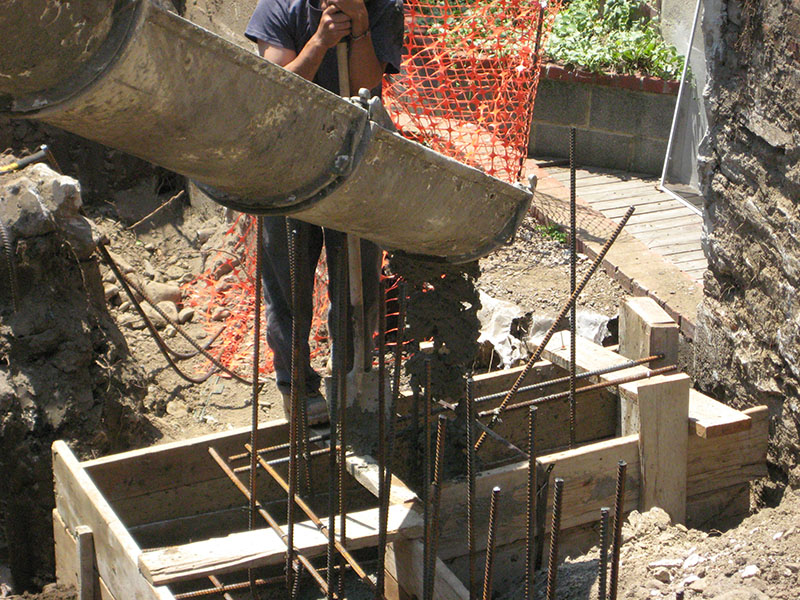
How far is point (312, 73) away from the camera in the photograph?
3.92m

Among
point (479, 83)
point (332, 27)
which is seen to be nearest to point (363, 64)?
point (332, 27)

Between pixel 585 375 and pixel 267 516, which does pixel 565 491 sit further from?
pixel 267 516

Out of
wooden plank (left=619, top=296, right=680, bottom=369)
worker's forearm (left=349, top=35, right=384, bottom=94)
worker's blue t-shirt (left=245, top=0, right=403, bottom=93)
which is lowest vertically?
wooden plank (left=619, top=296, right=680, bottom=369)

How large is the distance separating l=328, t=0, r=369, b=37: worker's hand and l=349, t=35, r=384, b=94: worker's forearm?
5 cm

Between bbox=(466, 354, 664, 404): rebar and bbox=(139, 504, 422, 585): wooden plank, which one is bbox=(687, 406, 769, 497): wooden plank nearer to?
bbox=(466, 354, 664, 404): rebar

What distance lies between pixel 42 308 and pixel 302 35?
183cm

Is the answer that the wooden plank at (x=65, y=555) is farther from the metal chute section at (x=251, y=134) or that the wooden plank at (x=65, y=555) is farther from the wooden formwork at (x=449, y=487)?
the metal chute section at (x=251, y=134)

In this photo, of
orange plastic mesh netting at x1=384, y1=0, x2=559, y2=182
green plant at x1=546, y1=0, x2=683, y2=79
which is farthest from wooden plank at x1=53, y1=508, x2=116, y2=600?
green plant at x1=546, y1=0, x2=683, y2=79

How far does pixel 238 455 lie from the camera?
3.92 meters

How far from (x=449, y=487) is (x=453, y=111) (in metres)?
4.97

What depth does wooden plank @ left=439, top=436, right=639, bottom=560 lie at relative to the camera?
3.52 metres

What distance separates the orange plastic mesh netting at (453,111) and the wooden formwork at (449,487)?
6.14 feet

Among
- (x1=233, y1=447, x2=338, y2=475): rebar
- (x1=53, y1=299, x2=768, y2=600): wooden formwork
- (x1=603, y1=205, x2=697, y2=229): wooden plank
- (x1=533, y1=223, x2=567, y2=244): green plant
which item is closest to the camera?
(x1=53, y1=299, x2=768, y2=600): wooden formwork

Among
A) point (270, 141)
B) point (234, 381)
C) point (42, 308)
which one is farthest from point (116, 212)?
point (270, 141)
